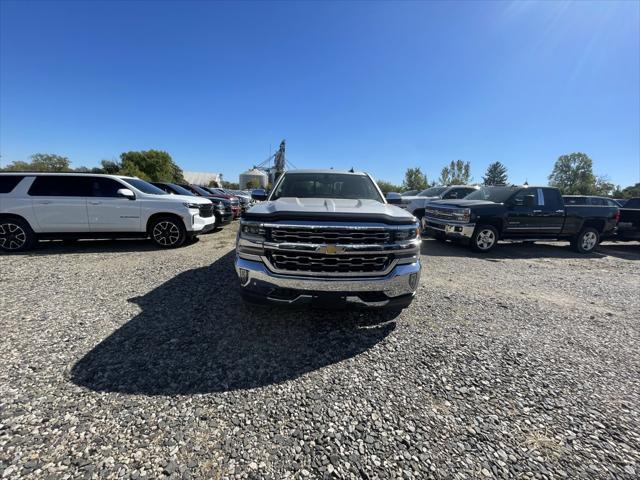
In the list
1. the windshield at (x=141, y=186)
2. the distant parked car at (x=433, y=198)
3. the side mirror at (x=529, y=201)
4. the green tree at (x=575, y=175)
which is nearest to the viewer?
the windshield at (x=141, y=186)

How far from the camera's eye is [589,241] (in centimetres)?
852

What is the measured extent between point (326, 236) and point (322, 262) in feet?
0.87

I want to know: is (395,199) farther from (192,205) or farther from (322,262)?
(192,205)

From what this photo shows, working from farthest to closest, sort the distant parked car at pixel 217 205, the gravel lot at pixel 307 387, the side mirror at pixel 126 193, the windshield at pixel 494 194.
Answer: the distant parked car at pixel 217 205
the windshield at pixel 494 194
the side mirror at pixel 126 193
the gravel lot at pixel 307 387

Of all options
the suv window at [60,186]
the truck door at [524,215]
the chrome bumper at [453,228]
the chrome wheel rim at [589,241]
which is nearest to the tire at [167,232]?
the suv window at [60,186]

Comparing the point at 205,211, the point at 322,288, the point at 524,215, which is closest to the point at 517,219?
the point at 524,215

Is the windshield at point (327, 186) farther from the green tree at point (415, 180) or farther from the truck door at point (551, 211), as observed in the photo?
the green tree at point (415, 180)

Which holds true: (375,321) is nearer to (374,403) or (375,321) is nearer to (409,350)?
(409,350)

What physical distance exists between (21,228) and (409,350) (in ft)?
27.0

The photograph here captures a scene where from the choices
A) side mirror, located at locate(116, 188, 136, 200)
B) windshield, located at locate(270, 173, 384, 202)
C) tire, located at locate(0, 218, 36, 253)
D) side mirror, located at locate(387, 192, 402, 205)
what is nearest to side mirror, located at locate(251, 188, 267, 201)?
windshield, located at locate(270, 173, 384, 202)

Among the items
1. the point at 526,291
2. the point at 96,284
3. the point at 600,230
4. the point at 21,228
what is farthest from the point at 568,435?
the point at 600,230

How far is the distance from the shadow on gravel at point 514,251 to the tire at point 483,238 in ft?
0.55

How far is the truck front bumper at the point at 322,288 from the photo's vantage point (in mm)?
2590

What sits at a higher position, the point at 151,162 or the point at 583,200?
the point at 151,162
